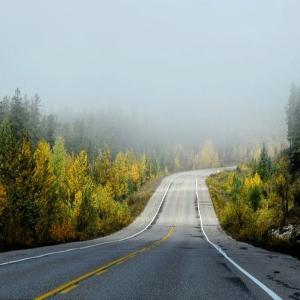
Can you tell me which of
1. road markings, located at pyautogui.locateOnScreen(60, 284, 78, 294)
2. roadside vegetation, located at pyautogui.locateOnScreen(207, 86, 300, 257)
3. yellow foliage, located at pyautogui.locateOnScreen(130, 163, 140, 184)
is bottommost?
road markings, located at pyautogui.locateOnScreen(60, 284, 78, 294)

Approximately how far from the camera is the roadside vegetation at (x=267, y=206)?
32831 millimetres

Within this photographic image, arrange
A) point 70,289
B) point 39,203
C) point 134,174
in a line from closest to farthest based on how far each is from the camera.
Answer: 1. point 70,289
2. point 39,203
3. point 134,174

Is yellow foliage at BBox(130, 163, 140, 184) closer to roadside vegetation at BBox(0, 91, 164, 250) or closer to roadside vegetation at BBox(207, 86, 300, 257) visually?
roadside vegetation at BBox(207, 86, 300, 257)

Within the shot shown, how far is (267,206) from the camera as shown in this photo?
67.1m

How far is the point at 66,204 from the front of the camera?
198 ft

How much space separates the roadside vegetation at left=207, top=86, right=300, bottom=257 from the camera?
32831 millimetres

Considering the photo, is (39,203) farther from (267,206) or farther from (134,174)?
(134,174)

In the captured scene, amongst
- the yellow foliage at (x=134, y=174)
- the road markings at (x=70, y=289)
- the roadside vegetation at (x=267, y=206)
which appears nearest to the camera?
the road markings at (x=70, y=289)

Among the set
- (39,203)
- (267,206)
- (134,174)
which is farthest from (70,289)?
(134,174)

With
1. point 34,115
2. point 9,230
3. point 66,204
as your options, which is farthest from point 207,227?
point 34,115

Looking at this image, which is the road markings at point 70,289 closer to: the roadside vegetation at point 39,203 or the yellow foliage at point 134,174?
the roadside vegetation at point 39,203

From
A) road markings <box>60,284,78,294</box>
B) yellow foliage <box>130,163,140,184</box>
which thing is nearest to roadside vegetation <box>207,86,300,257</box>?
road markings <box>60,284,78,294</box>

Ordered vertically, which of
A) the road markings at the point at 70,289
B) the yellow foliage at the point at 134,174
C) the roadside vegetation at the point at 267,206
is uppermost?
the yellow foliage at the point at 134,174

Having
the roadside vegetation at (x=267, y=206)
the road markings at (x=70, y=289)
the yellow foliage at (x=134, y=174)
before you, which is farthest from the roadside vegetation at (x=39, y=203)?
the yellow foliage at (x=134, y=174)
